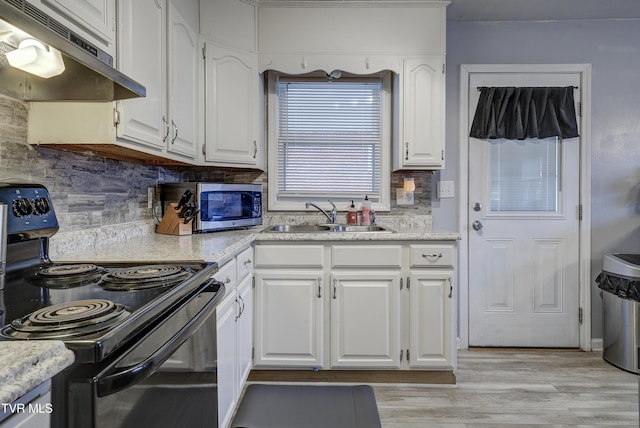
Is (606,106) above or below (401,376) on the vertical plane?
above

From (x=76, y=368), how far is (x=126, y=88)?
98 cm

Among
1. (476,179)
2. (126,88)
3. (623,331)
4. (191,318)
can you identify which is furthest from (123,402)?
(623,331)

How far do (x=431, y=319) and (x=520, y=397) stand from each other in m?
0.64

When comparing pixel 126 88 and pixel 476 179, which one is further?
pixel 476 179

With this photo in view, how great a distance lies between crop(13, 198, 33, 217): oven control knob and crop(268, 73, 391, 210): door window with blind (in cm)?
169

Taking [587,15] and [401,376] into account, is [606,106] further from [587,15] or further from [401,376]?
[401,376]

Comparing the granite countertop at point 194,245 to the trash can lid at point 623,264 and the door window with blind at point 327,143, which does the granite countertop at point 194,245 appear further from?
the trash can lid at point 623,264

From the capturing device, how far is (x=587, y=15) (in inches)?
108

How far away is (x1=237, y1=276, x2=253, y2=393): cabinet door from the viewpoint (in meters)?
1.88

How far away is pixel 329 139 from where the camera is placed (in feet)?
9.36

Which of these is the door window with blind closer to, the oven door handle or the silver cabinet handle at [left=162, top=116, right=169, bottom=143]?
the silver cabinet handle at [left=162, top=116, right=169, bottom=143]

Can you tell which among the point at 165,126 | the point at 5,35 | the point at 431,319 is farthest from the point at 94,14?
the point at 431,319

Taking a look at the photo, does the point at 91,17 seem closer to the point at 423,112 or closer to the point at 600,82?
the point at 423,112

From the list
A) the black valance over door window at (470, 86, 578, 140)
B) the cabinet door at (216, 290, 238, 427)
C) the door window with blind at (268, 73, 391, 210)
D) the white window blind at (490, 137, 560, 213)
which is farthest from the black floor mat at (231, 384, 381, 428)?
the black valance over door window at (470, 86, 578, 140)
